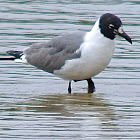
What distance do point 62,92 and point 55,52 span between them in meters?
0.62

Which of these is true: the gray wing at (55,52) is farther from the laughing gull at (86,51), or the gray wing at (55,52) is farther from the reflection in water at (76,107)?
the reflection in water at (76,107)

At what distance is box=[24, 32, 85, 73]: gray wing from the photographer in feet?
34.4

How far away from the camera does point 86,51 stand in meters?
10.2

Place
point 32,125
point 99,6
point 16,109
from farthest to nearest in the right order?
point 99,6 < point 16,109 < point 32,125

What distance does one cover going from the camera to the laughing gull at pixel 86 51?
33.7ft

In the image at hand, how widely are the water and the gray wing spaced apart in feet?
0.94

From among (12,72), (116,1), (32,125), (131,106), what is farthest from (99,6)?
(32,125)

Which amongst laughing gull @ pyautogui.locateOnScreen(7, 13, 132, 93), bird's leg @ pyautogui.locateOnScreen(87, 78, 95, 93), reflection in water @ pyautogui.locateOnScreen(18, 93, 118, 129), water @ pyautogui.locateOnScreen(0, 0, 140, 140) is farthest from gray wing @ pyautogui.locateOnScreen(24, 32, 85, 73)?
reflection in water @ pyautogui.locateOnScreen(18, 93, 118, 129)

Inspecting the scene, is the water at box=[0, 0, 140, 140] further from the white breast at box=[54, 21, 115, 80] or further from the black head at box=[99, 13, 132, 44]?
the black head at box=[99, 13, 132, 44]

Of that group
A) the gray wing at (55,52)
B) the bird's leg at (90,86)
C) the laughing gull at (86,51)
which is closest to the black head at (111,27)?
the laughing gull at (86,51)

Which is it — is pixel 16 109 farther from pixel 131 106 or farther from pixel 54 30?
pixel 54 30

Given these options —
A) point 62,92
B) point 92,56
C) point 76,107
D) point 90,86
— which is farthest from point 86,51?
point 76,107

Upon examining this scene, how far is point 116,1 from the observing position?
62.6 ft

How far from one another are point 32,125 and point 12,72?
11.6 feet
